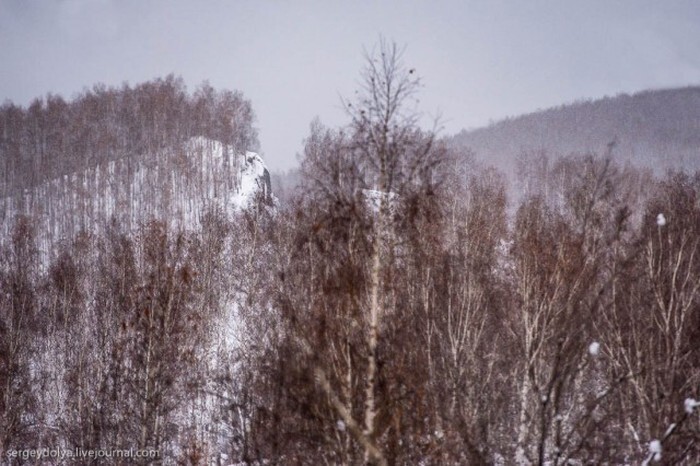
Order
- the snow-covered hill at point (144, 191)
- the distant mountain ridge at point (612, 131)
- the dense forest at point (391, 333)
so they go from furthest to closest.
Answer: the distant mountain ridge at point (612, 131)
the snow-covered hill at point (144, 191)
the dense forest at point (391, 333)

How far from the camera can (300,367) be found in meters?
7.12

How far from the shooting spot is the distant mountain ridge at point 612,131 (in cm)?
10262

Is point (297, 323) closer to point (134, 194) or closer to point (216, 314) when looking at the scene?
point (216, 314)

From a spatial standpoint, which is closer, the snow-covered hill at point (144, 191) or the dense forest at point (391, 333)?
the dense forest at point (391, 333)

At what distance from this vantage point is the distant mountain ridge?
102625 millimetres

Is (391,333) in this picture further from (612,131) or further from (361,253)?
(612,131)

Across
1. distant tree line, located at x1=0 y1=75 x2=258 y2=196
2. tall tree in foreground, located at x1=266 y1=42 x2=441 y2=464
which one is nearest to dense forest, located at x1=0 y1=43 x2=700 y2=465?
tall tree in foreground, located at x1=266 y1=42 x2=441 y2=464

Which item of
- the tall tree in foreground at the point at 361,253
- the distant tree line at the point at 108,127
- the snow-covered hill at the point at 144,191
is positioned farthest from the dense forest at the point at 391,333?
the distant tree line at the point at 108,127

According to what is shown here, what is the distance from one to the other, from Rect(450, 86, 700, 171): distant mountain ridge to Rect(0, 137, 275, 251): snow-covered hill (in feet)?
235

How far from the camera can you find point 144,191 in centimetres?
5072

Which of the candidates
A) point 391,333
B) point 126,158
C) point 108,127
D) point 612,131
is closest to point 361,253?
point 391,333

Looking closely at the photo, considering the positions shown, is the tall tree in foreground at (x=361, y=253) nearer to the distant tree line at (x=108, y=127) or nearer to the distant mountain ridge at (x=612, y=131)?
the distant tree line at (x=108, y=127)

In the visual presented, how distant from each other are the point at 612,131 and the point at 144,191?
120003 millimetres

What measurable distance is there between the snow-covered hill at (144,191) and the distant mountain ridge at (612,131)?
71.6m
